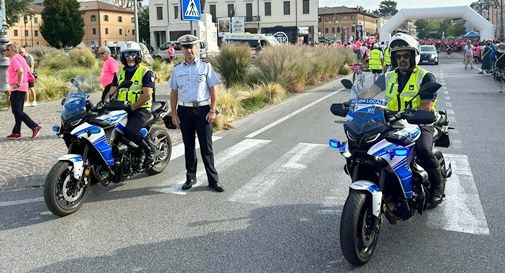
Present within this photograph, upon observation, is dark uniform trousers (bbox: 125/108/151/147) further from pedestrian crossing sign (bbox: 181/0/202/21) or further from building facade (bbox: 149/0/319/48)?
building facade (bbox: 149/0/319/48)

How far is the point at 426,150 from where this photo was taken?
458 cm

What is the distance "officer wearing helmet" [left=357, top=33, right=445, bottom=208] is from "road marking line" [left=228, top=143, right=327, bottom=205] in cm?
185

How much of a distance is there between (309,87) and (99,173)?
619 inches

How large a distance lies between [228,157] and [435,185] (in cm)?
395

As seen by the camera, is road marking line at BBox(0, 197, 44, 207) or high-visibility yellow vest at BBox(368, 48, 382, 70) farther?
high-visibility yellow vest at BBox(368, 48, 382, 70)

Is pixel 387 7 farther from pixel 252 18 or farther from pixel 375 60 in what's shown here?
pixel 375 60

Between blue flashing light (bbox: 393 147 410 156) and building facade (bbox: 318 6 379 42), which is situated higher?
building facade (bbox: 318 6 379 42)

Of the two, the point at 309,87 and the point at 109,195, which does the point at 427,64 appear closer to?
the point at 309,87

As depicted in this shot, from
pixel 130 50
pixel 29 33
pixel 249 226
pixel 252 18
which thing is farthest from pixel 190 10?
pixel 29 33

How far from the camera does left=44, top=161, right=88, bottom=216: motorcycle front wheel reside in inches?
202

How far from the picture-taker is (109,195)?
20.2 feet

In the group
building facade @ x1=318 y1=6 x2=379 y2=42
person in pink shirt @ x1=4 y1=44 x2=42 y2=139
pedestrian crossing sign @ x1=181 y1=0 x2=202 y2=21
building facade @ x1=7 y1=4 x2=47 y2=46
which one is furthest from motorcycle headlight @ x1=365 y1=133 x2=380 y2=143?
building facade @ x1=318 y1=6 x2=379 y2=42

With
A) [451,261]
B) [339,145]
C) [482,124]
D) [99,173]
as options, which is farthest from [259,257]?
[482,124]

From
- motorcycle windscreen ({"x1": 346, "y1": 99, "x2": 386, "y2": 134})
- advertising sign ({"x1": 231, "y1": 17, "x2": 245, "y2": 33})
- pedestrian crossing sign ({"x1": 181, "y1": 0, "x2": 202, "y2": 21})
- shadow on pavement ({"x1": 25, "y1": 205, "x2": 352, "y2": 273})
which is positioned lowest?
shadow on pavement ({"x1": 25, "y1": 205, "x2": 352, "y2": 273})
